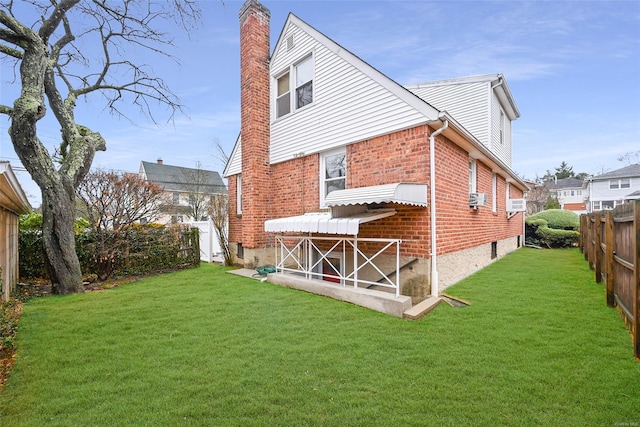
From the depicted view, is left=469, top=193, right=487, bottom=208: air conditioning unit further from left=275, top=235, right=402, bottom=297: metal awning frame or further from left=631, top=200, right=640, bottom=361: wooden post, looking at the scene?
left=631, top=200, right=640, bottom=361: wooden post

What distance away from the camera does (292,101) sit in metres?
10.3

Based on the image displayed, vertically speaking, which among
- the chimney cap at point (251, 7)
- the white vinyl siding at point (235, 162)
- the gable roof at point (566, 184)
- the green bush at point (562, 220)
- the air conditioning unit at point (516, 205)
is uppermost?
the chimney cap at point (251, 7)

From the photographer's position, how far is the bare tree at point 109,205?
938 centimetres

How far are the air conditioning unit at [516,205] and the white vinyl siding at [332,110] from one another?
9.44 meters

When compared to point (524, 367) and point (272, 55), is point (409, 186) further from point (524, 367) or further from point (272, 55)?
point (272, 55)

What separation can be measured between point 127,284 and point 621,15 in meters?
17.1

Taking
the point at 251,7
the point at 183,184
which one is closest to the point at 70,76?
the point at 251,7

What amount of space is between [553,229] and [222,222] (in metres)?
18.5

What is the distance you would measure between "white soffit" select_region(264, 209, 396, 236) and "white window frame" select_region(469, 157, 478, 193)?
4280mm

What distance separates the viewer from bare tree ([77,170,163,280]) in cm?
938

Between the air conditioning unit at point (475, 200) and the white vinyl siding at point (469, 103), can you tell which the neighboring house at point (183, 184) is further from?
the air conditioning unit at point (475, 200)

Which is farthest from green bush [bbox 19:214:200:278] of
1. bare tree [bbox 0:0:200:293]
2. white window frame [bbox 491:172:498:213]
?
white window frame [bbox 491:172:498:213]

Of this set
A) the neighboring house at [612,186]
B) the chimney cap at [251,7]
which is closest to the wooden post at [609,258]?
the chimney cap at [251,7]

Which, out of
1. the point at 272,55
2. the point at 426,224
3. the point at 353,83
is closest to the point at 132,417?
the point at 426,224
